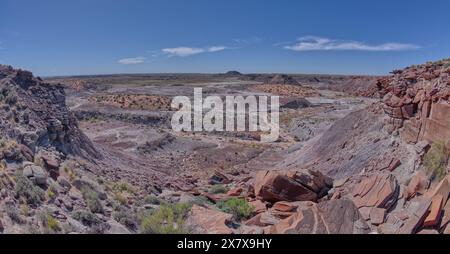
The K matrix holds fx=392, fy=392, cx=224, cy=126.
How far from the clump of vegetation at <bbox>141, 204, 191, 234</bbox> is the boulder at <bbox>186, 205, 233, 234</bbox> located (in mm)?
252

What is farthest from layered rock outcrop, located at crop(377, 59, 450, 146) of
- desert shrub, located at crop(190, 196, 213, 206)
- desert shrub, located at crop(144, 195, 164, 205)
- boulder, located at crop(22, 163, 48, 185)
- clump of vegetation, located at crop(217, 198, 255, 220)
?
boulder, located at crop(22, 163, 48, 185)

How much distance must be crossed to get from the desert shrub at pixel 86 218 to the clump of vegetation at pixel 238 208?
13.4 ft

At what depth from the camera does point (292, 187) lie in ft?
42.3

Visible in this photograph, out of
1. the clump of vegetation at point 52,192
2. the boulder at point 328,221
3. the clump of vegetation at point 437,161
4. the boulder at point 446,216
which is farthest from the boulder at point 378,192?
the clump of vegetation at point 52,192

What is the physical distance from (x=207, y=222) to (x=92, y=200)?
10.6 ft

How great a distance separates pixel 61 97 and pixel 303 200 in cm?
1304

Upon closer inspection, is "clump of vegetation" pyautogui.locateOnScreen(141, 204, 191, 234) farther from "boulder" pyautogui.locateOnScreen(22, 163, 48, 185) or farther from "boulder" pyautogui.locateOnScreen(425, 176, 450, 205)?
"boulder" pyautogui.locateOnScreen(425, 176, 450, 205)

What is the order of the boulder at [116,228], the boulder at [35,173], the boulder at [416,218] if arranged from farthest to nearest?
the boulder at [35,173] → the boulder at [116,228] → the boulder at [416,218]

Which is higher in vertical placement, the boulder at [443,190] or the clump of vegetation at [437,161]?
the clump of vegetation at [437,161]

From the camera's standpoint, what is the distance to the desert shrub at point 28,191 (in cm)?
919

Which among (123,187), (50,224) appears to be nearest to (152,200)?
(123,187)

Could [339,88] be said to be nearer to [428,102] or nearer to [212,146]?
[212,146]

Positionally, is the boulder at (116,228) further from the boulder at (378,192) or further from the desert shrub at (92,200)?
the boulder at (378,192)

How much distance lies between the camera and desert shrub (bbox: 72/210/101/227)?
381 inches
